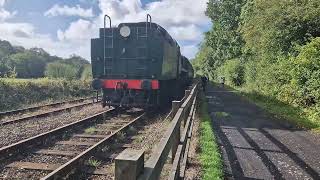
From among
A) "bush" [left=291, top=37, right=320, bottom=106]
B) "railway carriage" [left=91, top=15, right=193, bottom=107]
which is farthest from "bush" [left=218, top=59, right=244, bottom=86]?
"railway carriage" [left=91, top=15, right=193, bottom=107]

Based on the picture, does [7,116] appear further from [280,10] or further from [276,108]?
[280,10]

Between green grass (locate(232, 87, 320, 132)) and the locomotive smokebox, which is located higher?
the locomotive smokebox

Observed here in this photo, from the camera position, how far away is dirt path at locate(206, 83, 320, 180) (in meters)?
7.22

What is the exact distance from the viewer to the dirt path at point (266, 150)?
7222mm

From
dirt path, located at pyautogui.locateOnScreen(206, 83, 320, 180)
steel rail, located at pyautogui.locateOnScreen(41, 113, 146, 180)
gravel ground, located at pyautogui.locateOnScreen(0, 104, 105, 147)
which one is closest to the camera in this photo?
steel rail, located at pyautogui.locateOnScreen(41, 113, 146, 180)

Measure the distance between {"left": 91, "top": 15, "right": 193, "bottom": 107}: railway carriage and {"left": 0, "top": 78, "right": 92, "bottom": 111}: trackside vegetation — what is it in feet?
21.8

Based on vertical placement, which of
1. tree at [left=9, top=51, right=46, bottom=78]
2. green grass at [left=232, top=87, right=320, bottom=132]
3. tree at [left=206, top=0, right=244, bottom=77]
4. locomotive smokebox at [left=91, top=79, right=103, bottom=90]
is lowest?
green grass at [left=232, top=87, right=320, bottom=132]

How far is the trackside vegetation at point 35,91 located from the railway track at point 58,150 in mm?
9601

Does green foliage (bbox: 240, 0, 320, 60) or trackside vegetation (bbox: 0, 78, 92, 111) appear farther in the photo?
trackside vegetation (bbox: 0, 78, 92, 111)

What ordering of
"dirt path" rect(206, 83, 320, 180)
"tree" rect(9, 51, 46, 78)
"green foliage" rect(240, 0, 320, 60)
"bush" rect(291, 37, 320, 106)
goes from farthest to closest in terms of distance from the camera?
"tree" rect(9, 51, 46, 78)
"green foliage" rect(240, 0, 320, 60)
"bush" rect(291, 37, 320, 106)
"dirt path" rect(206, 83, 320, 180)

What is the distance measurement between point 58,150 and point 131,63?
23.0 ft

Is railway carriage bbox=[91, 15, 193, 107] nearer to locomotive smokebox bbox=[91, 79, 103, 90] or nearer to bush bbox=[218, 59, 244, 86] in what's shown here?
locomotive smokebox bbox=[91, 79, 103, 90]

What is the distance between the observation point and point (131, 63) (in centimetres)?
1548

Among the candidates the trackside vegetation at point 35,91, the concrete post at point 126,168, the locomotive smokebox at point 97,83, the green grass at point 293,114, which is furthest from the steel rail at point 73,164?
the trackside vegetation at point 35,91
